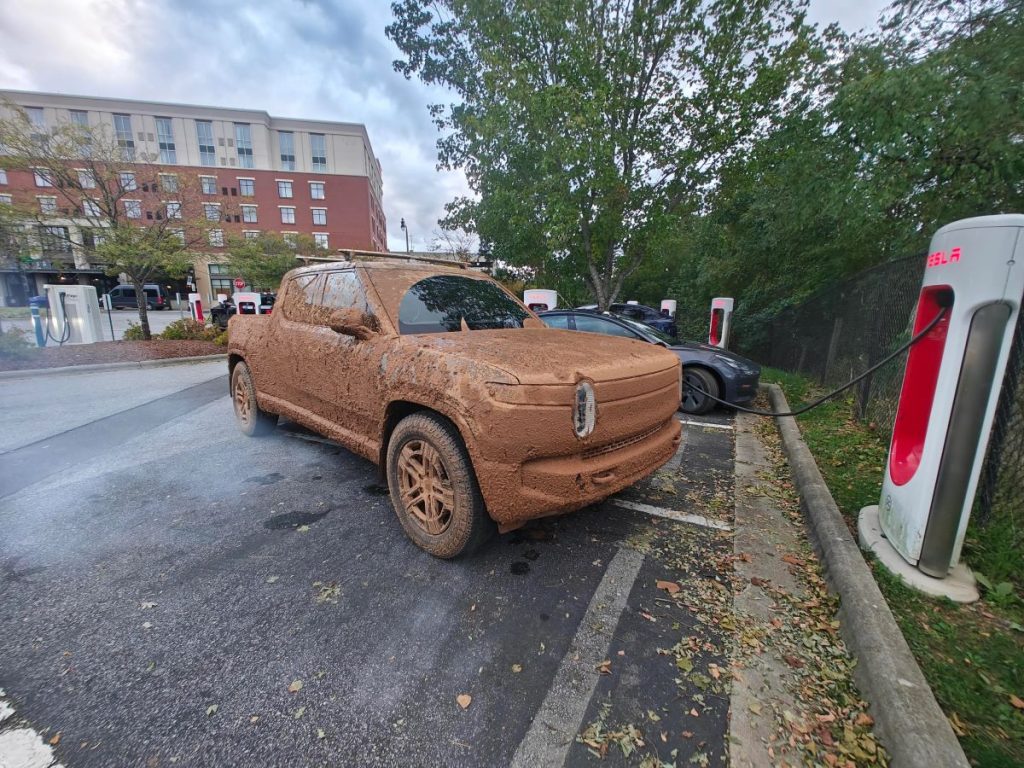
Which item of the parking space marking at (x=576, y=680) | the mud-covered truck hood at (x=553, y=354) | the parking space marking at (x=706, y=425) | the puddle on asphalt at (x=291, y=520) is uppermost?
the mud-covered truck hood at (x=553, y=354)

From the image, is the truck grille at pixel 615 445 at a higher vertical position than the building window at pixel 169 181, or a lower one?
lower

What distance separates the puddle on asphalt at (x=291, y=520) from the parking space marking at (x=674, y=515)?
2313 millimetres

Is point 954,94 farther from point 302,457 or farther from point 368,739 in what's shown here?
point 302,457

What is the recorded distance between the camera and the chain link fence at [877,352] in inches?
105

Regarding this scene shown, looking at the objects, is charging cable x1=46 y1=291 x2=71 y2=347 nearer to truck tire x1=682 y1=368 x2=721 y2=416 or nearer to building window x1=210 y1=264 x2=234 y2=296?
truck tire x1=682 y1=368 x2=721 y2=416

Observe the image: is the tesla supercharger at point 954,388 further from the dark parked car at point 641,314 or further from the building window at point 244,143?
the building window at point 244,143

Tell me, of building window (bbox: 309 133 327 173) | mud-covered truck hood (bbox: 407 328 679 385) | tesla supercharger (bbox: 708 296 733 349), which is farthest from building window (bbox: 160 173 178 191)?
building window (bbox: 309 133 327 173)

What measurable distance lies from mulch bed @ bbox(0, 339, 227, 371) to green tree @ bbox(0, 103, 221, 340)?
52.2 inches

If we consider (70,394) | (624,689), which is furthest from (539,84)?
(624,689)

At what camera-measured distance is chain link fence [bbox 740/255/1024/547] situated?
267 cm

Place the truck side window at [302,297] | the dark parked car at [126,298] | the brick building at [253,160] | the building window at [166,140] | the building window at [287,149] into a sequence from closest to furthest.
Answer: the truck side window at [302,297] < the dark parked car at [126,298] < the brick building at [253,160] < the building window at [166,140] < the building window at [287,149]

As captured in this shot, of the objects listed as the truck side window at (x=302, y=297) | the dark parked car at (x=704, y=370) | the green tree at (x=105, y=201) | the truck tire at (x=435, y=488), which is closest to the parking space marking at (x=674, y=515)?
the truck tire at (x=435, y=488)

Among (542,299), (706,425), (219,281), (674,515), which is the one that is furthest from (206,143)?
(674,515)

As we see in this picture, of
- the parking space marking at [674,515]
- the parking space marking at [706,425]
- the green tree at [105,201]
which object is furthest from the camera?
the green tree at [105,201]
